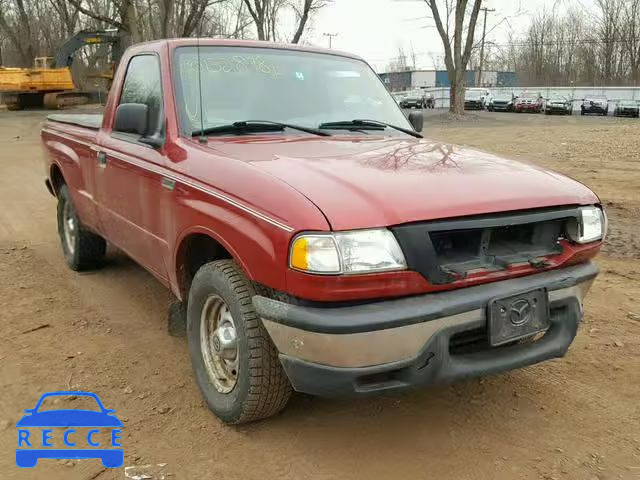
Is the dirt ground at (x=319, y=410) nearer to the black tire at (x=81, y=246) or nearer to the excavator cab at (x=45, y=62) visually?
the black tire at (x=81, y=246)

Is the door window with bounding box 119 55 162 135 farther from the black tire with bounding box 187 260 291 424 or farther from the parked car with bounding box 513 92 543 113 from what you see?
the parked car with bounding box 513 92 543 113

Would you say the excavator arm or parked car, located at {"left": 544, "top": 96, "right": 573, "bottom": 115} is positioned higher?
the excavator arm

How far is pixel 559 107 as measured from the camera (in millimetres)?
40469

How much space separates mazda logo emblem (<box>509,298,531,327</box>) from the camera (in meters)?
2.58

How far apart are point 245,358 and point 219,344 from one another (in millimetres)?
332

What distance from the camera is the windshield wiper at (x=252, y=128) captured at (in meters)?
3.38

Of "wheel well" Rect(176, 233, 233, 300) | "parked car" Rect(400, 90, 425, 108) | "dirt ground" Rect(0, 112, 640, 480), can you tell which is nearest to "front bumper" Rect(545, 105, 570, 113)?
"parked car" Rect(400, 90, 425, 108)

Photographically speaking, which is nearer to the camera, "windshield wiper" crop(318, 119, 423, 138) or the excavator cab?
"windshield wiper" crop(318, 119, 423, 138)

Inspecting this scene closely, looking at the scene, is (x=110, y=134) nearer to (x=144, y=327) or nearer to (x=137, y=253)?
(x=137, y=253)

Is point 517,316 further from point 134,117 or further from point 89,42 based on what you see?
point 89,42

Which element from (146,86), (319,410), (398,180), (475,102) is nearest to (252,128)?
(146,86)

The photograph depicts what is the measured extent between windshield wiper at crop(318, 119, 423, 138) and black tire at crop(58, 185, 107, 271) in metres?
2.58

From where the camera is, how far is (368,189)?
2.49 metres

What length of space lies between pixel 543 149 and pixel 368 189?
46.4 feet
